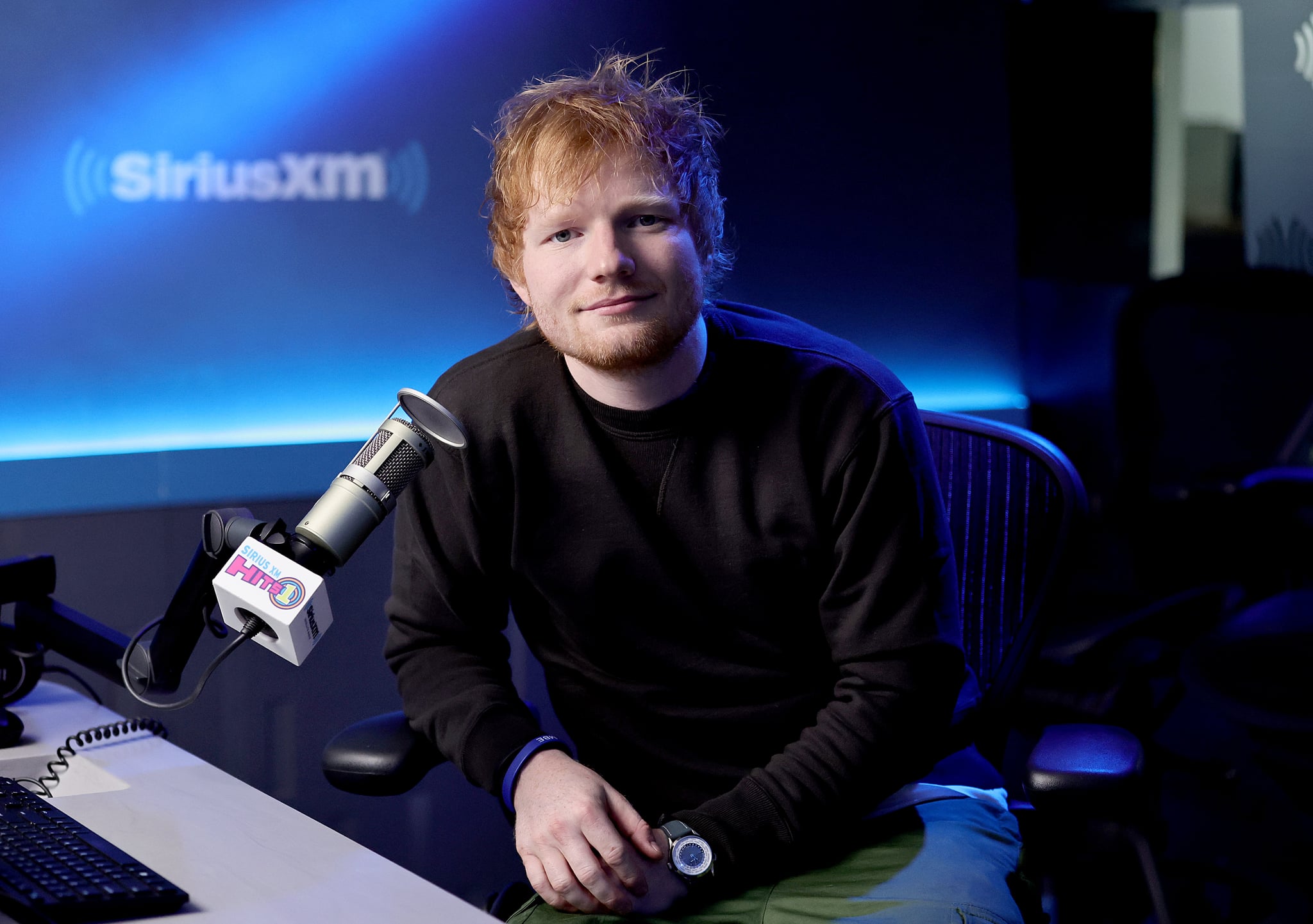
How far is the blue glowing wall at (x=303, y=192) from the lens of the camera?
2000 mm

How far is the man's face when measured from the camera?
136 centimetres

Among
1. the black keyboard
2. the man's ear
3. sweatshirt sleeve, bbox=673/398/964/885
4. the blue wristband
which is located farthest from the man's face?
the black keyboard

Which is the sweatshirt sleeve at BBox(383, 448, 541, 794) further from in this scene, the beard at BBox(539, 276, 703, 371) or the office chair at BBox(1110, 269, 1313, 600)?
the office chair at BBox(1110, 269, 1313, 600)

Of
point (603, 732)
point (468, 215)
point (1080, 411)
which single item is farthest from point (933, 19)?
point (603, 732)

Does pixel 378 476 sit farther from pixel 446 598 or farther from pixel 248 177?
pixel 248 177

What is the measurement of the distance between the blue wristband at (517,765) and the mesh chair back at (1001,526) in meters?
0.61

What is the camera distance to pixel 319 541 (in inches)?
40.4

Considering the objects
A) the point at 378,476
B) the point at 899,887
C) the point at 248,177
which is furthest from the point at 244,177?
the point at 899,887

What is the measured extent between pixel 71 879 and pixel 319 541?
347 millimetres

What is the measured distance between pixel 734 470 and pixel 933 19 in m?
1.90

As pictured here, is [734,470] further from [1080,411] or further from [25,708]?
[1080,411]

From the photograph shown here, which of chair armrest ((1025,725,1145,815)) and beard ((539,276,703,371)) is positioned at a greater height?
beard ((539,276,703,371))

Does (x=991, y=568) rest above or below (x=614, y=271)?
below

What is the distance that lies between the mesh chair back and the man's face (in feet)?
1.77
